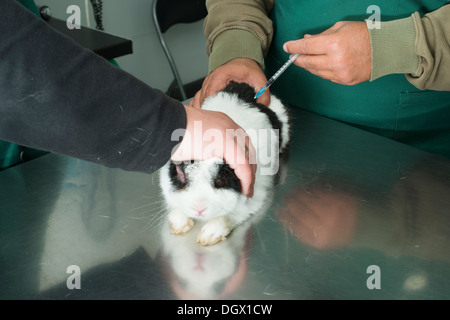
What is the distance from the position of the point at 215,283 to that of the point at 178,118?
0.38 meters

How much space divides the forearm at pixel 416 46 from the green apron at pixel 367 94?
9.5 inches

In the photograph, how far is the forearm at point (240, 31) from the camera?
152cm

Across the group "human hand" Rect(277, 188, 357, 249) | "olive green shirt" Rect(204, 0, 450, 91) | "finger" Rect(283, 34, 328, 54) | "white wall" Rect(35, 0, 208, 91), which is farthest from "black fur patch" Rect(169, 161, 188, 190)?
"white wall" Rect(35, 0, 208, 91)

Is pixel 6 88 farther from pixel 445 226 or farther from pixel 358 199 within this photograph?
pixel 445 226

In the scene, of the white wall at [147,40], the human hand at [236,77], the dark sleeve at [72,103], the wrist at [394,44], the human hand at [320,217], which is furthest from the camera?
the white wall at [147,40]

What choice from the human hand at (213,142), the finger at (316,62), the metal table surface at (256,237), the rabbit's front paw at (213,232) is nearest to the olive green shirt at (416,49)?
the finger at (316,62)

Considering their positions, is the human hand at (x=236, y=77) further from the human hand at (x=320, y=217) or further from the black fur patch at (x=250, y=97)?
the human hand at (x=320, y=217)

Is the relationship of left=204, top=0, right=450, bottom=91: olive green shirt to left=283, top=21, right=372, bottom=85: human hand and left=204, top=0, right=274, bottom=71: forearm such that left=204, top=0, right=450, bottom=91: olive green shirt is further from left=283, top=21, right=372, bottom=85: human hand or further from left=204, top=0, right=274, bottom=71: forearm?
left=204, top=0, right=274, bottom=71: forearm

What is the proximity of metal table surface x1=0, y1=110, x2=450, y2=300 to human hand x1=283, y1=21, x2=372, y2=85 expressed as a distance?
286 mm

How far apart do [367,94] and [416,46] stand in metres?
0.36

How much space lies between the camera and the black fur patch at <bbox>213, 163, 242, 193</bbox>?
110 centimetres

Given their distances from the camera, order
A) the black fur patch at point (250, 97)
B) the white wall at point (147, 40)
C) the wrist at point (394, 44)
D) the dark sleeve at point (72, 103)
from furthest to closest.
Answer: the white wall at point (147, 40) → the black fur patch at point (250, 97) → the wrist at point (394, 44) → the dark sleeve at point (72, 103)

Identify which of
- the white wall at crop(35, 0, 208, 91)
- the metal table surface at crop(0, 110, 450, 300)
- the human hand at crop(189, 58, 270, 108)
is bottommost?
the metal table surface at crop(0, 110, 450, 300)

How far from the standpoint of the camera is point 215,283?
0.93m
